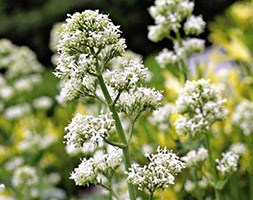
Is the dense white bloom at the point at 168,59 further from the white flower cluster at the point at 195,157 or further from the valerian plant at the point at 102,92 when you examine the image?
the valerian plant at the point at 102,92

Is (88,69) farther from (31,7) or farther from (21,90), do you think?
(31,7)

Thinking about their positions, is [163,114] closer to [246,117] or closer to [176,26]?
[176,26]

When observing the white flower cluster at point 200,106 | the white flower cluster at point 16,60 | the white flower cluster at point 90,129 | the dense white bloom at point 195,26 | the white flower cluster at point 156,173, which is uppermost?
the white flower cluster at point 16,60

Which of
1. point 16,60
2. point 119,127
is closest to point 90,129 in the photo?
point 119,127

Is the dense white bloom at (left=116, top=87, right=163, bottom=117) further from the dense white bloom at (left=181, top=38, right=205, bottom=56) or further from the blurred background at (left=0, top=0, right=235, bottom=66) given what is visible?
the blurred background at (left=0, top=0, right=235, bottom=66)

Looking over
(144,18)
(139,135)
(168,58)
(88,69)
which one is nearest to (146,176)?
(88,69)

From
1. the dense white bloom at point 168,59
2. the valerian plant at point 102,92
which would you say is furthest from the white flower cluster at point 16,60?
the valerian plant at point 102,92

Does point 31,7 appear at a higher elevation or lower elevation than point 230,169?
higher
